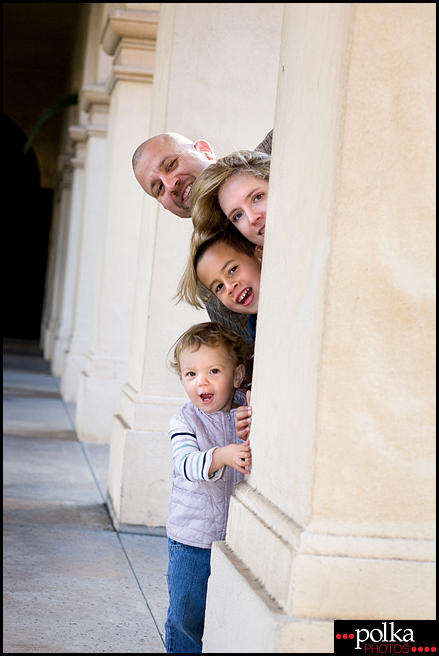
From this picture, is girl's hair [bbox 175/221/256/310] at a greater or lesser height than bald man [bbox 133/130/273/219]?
lesser

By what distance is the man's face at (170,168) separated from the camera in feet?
10.7

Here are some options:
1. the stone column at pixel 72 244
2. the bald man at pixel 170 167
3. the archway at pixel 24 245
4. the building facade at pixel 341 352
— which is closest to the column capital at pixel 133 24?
the bald man at pixel 170 167

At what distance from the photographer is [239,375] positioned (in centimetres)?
249

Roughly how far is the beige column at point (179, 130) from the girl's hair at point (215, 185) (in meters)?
1.84

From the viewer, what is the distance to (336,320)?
1.61m

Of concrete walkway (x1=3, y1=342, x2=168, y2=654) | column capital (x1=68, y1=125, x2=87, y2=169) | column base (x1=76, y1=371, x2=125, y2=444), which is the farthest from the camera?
column capital (x1=68, y1=125, x2=87, y2=169)

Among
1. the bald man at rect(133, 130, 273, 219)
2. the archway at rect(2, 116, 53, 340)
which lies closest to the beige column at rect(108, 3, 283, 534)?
the bald man at rect(133, 130, 273, 219)

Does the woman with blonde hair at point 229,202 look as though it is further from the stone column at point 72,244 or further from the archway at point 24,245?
the archway at point 24,245

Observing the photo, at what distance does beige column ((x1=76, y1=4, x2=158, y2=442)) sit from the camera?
22.4 ft

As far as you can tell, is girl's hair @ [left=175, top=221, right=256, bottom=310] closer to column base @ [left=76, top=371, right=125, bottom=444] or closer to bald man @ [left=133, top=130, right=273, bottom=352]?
bald man @ [left=133, top=130, right=273, bottom=352]

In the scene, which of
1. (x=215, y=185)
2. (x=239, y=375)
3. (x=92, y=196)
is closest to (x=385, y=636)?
(x=239, y=375)

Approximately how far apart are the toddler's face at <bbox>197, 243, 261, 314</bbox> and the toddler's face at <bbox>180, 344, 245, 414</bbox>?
0.59ft

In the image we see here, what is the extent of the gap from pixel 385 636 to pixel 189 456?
83 centimetres

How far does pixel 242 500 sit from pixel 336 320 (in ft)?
2.30
